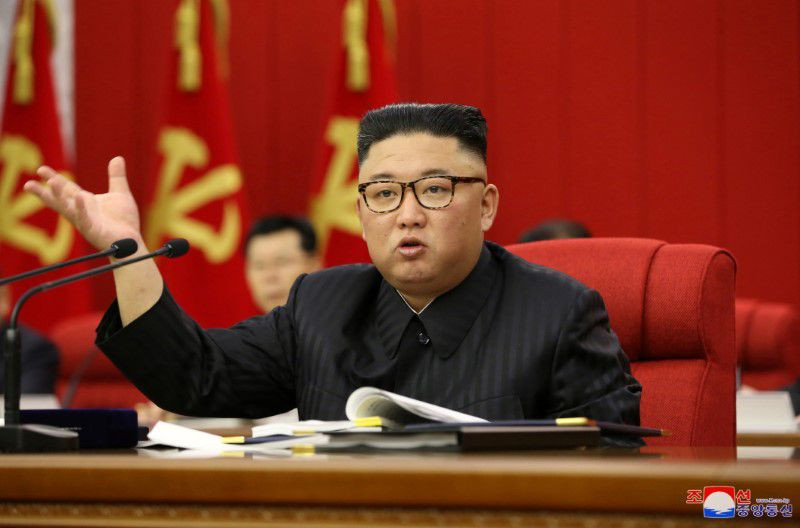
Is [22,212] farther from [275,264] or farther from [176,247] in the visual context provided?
[176,247]

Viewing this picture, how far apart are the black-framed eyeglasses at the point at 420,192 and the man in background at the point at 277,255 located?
1729 millimetres

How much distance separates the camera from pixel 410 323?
1.51m

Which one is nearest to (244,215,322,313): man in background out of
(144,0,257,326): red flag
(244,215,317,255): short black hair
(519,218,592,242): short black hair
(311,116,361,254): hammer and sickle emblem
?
(244,215,317,255): short black hair

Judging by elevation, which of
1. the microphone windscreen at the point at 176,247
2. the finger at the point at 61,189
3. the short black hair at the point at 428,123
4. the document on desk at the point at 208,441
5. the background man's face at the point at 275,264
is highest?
the short black hair at the point at 428,123

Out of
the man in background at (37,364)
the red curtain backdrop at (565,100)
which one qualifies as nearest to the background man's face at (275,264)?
the man in background at (37,364)

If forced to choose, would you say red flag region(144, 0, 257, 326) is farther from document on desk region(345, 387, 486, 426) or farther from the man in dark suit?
document on desk region(345, 387, 486, 426)

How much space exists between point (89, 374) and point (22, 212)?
74 cm

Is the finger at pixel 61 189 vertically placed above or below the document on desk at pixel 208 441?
above

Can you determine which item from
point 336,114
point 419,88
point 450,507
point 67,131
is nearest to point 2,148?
point 67,131

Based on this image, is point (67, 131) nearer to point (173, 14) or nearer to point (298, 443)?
point (173, 14)

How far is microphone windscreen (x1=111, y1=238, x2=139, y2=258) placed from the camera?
50.7 inches

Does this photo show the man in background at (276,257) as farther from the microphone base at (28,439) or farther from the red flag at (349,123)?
the microphone base at (28,439)

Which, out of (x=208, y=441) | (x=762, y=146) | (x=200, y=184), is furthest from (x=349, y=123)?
(x=208, y=441)

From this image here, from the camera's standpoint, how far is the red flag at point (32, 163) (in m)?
3.96
